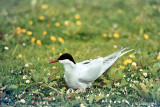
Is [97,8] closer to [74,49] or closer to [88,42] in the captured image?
[88,42]

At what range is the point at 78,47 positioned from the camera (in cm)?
438

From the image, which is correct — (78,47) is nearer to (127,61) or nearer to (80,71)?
(127,61)

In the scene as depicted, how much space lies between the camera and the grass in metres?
2.86

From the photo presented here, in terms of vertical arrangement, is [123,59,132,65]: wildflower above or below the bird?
above

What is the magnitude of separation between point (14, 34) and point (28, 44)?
0.34 metres

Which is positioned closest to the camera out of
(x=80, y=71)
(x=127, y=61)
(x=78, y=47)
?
→ (x=80, y=71)

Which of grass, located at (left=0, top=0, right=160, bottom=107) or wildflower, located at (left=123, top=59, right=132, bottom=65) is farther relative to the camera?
wildflower, located at (left=123, top=59, right=132, bottom=65)

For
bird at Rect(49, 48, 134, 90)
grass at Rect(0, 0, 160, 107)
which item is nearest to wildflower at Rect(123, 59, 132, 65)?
grass at Rect(0, 0, 160, 107)

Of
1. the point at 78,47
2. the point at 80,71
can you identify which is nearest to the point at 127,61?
the point at 80,71

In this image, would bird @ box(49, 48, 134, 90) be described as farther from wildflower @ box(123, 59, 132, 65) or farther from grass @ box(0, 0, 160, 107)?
wildflower @ box(123, 59, 132, 65)

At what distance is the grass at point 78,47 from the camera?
2855mm

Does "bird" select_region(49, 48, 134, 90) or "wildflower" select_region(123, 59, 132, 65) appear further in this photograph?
"wildflower" select_region(123, 59, 132, 65)

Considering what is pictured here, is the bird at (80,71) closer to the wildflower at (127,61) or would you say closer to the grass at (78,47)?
the grass at (78,47)

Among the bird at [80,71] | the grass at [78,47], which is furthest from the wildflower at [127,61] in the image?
the bird at [80,71]
